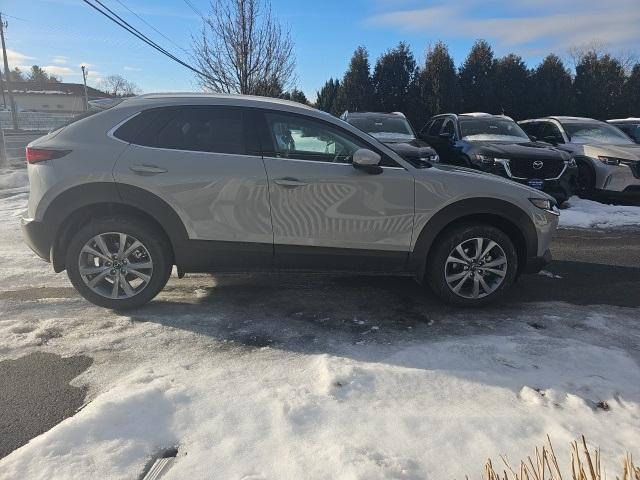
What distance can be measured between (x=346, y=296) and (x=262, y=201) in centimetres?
130

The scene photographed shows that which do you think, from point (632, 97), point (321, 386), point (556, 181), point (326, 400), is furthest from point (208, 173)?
point (632, 97)

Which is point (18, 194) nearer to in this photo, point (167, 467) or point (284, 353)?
point (284, 353)

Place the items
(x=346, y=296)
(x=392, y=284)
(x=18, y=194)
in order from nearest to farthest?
(x=346, y=296), (x=392, y=284), (x=18, y=194)

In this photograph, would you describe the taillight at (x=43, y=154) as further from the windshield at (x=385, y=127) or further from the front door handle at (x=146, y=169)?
the windshield at (x=385, y=127)

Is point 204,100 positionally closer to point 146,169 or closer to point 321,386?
point 146,169

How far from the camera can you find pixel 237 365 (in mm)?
3404

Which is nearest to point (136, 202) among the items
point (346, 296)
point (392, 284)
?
point (346, 296)

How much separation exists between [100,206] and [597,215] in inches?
327

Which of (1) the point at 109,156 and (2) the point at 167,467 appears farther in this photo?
(1) the point at 109,156

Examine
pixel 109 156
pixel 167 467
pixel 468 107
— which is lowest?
pixel 167 467

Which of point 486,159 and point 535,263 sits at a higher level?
point 486,159

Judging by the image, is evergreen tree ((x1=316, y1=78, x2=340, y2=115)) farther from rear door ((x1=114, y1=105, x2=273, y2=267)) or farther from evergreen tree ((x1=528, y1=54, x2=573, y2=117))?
rear door ((x1=114, y1=105, x2=273, y2=267))

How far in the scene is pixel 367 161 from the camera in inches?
162

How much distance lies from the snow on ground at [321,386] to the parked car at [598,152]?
6.19 meters
